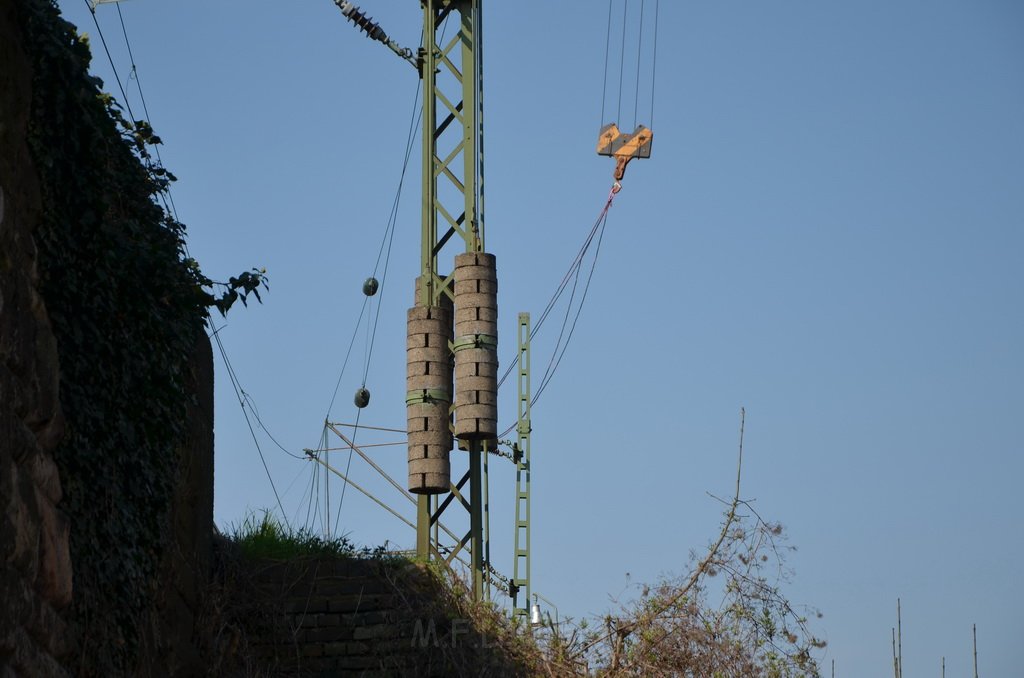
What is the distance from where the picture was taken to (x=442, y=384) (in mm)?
14844

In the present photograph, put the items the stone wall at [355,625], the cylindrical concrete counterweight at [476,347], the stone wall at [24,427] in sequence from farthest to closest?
the cylindrical concrete counterweight at [476,347]
the stone wall at [355,625]
the stone wall at [24,427]

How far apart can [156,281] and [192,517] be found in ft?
8.63

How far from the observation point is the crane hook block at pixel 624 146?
18.1 metres

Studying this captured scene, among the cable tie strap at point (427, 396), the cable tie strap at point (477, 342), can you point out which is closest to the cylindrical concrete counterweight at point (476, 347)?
the cable tie strap at point (477, 342)

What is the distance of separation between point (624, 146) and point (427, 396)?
16.0 ft

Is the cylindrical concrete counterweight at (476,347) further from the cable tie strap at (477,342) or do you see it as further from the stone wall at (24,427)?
the stone wall at (24,427)

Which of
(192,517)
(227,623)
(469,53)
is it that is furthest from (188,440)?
(469,53)

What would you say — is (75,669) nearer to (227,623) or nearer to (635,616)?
(227,623)

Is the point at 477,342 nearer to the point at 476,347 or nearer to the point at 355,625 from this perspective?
the point at 476,347

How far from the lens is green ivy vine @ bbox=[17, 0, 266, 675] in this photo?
7.80 meters

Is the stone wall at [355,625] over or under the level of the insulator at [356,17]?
under

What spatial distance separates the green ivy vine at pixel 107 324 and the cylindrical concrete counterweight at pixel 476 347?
4636 mm

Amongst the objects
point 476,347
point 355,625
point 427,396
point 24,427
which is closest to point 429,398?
point 427,396

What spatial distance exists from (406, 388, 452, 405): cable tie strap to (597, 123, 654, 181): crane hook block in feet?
15.1
